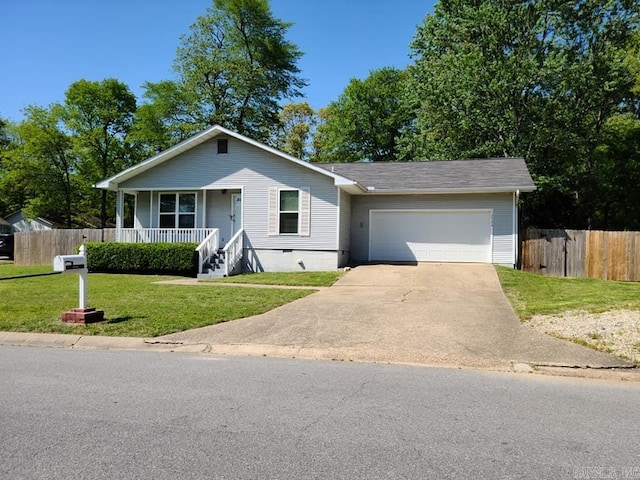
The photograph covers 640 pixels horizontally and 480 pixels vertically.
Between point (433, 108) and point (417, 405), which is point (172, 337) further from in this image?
point (433, 108)

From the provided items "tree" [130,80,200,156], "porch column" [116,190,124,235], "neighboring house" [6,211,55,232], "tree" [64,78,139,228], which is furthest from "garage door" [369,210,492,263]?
"neighboring house" [6,211,55,232]

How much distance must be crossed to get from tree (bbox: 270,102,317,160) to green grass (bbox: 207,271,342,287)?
1232 inches

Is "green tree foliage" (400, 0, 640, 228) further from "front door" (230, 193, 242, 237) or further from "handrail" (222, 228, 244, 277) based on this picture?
"handrail" (222, 228, 244, 277)

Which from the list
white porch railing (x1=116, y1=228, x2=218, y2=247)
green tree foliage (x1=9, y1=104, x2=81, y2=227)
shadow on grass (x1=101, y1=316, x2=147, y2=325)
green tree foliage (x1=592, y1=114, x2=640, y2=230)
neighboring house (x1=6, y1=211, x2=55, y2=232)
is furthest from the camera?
neighboring house (x1=6, y1=211, x2=55, y2=232)

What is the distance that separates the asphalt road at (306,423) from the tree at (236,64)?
34.6 m

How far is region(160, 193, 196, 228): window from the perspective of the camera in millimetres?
20562

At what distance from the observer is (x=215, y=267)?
18.1 m

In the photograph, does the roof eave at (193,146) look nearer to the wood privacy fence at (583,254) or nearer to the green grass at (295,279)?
the green grass at (295,279)

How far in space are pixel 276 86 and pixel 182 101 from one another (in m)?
7.61

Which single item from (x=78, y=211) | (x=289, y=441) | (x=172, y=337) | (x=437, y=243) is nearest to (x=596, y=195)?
(x=437, y=243)

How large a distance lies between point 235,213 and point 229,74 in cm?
2195

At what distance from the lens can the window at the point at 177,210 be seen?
20562 mm

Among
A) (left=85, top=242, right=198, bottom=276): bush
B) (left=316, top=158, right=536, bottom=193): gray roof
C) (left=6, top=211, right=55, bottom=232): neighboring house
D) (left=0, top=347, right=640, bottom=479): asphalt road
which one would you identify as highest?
(left=316, top=158, right=536, bottom=193): gray roof

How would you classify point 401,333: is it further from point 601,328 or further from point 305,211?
point 305,211
